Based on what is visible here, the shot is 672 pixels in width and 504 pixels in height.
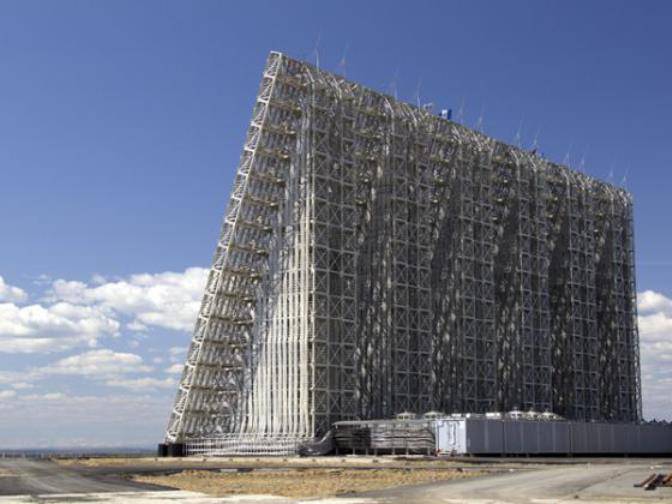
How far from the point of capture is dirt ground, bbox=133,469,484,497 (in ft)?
159

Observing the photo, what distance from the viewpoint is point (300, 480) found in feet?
186

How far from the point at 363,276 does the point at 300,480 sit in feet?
194

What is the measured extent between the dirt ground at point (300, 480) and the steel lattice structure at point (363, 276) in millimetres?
39138

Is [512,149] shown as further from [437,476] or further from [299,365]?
[437,476]

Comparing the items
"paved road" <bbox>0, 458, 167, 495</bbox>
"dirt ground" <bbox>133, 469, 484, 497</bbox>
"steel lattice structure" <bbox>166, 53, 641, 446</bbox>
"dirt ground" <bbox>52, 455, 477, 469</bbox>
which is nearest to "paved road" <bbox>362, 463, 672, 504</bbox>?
"dirt ground" <bbox>133, 469, 484, 497</bbox>

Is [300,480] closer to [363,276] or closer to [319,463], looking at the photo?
[319,463]

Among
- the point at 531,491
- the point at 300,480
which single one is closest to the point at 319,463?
the point at 300,480

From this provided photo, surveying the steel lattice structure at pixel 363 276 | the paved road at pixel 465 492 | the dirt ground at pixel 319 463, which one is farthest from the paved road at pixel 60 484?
the steel lattice structure at pixel 363 276

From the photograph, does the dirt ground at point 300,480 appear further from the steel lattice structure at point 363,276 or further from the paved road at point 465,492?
the steel lattice structure at point 363,276

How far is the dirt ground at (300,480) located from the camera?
48469mm

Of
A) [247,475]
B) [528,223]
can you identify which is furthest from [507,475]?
[528,223]

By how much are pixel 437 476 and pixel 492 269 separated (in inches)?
3025

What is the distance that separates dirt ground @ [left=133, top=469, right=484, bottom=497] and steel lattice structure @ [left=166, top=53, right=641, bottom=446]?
1541 inches

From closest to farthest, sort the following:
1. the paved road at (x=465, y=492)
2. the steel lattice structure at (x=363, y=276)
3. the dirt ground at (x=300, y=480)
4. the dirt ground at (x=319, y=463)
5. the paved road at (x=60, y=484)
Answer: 1. the paved road at (x=465, y=492)
2. the dirt ground at (x=300, y=480)
3. the paved road at (x=60, y=484)
4. the dirt ground at (x=319, y=463)
5. the steel lattice structure at (x=363, y=276)
